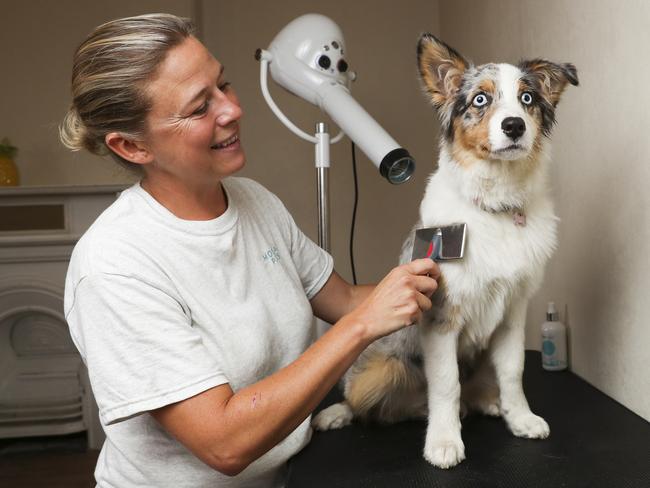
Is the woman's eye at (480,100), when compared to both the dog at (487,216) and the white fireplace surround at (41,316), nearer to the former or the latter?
the dog at (487,216)

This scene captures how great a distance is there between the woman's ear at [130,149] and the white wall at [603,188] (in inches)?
39.8

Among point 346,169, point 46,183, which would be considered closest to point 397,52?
point 346,169

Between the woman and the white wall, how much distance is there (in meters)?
0.54

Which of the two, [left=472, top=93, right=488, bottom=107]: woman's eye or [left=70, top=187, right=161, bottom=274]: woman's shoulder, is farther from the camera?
[left=472, top=93, right=488, bottom=107]: woman's eye

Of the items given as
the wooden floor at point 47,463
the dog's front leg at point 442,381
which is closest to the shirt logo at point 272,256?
the dog's front leg at point 442,381

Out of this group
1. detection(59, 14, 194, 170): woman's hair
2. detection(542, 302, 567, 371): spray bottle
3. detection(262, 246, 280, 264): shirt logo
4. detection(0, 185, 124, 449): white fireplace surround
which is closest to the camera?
detection(59, 14, 194, 170): woman's hair

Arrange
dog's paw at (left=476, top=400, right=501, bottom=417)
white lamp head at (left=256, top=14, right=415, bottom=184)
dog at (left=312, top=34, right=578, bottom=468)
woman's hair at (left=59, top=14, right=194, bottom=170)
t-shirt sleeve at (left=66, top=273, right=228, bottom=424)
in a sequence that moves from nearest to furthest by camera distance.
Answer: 1. t-shirt sleeve at (left=66, top=273, right=228, bottom=424)
2. woman's hair at (left=59, top=14, right=194, bottom=170)
3. dog at (left=312, top=34, right=578, bottom=468)
4. dog's paw at (left=476, top=400, right=501, bottom=417)
5. white lamp head at (left=256, top=14, right=415, bottom=184)

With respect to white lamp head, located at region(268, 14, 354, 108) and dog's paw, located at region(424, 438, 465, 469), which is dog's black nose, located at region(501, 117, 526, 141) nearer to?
dog's paw, located at region(424, 438, 465, 469)

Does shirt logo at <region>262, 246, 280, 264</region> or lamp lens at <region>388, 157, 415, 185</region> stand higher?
lamp lens at <region>388, 157, 415, 185</region>

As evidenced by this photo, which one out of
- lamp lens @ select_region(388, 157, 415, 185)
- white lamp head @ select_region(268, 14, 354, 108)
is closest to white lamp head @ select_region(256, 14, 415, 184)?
white lamp head @ select_region(268, 14, 354, 108)

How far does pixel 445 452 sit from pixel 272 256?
0.52m

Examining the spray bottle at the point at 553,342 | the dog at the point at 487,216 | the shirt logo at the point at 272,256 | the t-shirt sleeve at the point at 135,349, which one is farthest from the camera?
the spray bottle at the point at 553,342

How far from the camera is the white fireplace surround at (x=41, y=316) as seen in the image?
11.0 feet

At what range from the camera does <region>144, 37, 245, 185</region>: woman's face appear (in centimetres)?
118
